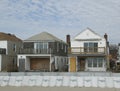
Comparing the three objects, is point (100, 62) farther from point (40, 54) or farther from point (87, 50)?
point (40, 54)

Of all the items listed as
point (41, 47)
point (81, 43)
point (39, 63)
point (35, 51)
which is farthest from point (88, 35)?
point (39, 63)

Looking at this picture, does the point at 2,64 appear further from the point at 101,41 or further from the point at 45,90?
the point at 45,90

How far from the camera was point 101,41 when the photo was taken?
43.2m

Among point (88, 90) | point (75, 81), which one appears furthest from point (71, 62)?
point (88, 90)

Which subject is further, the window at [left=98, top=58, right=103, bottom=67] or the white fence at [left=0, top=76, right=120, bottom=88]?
the window at [left=98, top=58, right=103, bottom=67]

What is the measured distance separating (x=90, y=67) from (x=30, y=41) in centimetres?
1043

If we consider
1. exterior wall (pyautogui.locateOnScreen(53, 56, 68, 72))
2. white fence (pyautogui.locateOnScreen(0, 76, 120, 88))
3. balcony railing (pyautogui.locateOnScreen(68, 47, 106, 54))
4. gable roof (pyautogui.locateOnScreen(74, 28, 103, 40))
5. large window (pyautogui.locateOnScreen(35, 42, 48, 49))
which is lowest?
white fence (pyautogui.locateOnScreen(0, 76, 120, 88))

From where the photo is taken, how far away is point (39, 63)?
46625 mm

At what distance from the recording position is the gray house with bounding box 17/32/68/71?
45.1 meters

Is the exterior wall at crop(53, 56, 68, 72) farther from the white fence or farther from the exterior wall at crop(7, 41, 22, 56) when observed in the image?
the white fence

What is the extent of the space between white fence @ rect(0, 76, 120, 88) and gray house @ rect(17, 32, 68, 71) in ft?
52.9

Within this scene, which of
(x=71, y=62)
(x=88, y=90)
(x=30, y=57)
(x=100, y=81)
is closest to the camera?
(x=88, y=90)

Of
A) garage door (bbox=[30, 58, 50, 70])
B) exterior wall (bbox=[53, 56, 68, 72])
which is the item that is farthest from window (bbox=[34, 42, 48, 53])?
exterior wall (bbox=[53, 56, 68, 72])

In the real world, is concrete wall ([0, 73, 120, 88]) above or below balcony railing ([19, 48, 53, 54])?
below
